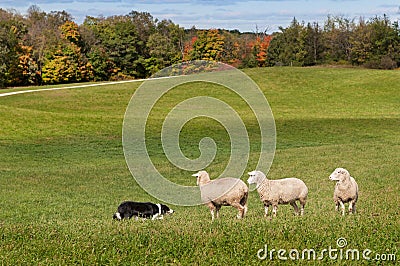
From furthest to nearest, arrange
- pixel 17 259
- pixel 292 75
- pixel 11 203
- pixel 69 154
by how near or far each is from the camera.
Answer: pixel 292 75 < pixel 69 154 < pixel 11 203 < pixel 17 259

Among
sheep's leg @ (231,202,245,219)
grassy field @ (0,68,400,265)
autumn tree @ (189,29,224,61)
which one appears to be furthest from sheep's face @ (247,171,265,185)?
autumn tree @ (189,29,224,61)

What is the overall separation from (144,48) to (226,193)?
8001 centimetres

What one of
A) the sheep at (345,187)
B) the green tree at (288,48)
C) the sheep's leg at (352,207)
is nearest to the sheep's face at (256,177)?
the sheep at (345,187)

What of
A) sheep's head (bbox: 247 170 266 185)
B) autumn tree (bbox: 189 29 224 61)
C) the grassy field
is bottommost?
the grassy field

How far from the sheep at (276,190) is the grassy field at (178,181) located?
1.48 feet

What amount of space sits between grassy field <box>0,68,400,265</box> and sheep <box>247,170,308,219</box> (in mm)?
450

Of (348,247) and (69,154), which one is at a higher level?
(348,247)

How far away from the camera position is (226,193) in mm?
10492

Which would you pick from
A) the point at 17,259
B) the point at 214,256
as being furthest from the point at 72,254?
the point at 214,256

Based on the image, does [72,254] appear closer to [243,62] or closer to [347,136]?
[347,136]

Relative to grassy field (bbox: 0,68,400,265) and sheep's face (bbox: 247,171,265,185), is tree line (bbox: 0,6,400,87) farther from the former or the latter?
sheep's face (bbox: 247,171,265,185)

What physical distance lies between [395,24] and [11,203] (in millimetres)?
83828

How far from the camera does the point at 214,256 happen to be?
7.86m

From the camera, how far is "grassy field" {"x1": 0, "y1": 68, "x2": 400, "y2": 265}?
8102 mm
